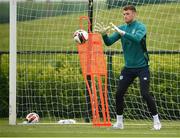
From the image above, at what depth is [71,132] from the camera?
1484 cm

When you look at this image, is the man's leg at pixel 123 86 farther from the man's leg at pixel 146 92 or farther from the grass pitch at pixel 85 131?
the grass pitch at pixel 85 131

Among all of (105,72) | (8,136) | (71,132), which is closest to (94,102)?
(105,72)

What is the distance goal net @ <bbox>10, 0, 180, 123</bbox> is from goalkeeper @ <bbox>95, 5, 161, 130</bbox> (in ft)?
6.18

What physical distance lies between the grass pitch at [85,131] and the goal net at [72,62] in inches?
44.2

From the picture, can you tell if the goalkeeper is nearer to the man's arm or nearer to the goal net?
the man's arm

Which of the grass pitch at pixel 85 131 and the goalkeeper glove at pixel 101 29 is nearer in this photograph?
the grass pitch at pixel 85 131

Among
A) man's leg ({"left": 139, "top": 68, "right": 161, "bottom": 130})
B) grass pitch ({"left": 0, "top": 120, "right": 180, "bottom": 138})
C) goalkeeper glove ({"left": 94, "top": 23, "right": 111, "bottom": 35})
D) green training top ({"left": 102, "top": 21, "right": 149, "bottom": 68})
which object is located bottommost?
grass pitch ({"left": 0, "top": 120, "right": 180, "bottom": 138})

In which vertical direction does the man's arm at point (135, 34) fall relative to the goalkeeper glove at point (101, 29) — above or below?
below

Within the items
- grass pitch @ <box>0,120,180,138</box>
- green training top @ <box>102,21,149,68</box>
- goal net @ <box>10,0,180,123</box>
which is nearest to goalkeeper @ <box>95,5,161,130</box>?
green training top @ <box>102,21,149,68</box>

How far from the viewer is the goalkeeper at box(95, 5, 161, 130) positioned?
15430 mm

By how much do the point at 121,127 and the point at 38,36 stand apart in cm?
311

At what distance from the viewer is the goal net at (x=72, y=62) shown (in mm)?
17688

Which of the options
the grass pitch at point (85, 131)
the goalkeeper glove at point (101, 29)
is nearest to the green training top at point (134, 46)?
the goalkeeper glove at point (101, 29)

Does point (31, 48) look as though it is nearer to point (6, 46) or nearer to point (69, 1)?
point (69, 1)
